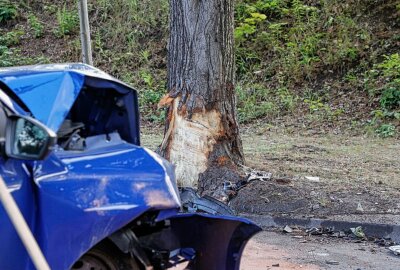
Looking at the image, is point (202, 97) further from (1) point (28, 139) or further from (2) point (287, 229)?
(1) point (28, 139)

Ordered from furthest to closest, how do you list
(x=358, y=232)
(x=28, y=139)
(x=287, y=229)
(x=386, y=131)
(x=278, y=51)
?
1. (x=278, y=51)
2. (x=386, y=131)
3. (x=287, y=229)
4. (x=358, y=232)
5. (x=28, y=139)

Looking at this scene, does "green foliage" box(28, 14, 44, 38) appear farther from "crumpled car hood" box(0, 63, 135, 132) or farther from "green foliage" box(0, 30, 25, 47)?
"crumpled car hood" box(0, 63, 135, 132)

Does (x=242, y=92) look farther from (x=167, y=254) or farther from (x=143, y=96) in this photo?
(x=167, y=254)

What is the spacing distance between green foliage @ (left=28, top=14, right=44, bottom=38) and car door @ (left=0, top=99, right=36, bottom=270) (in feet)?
51.3

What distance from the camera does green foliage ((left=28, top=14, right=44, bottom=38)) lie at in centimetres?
1828

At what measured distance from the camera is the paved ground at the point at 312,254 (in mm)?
5773

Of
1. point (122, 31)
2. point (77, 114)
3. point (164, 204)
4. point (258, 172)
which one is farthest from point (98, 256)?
point (122, 31)

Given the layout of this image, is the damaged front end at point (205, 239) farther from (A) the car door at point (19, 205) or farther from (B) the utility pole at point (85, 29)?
(B) the utility pole at point (85, 29)

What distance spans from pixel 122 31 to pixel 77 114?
13857 millimetres

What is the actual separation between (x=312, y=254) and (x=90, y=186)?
3.34 m

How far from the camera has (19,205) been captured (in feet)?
10.8

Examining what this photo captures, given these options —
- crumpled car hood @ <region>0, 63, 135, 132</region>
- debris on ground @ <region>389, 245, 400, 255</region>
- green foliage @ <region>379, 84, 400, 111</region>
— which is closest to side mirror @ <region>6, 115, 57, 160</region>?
crumpled car hood @ <region>0, 63, 135, 132</region>

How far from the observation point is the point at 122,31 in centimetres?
1775

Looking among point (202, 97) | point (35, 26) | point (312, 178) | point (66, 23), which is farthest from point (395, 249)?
point (35, 26)
